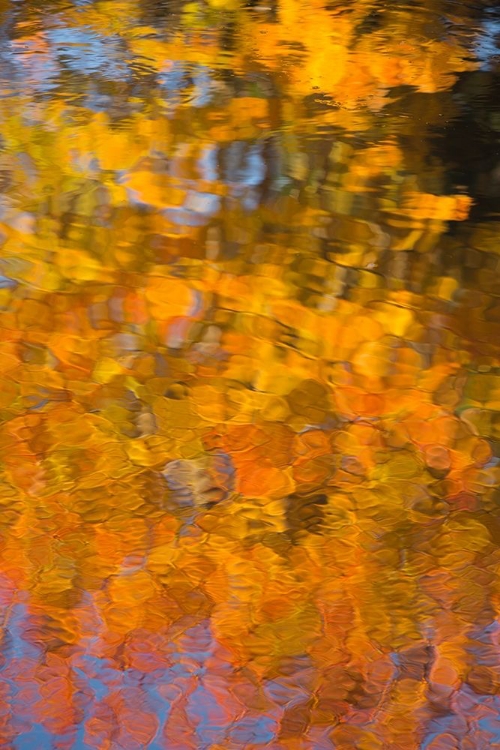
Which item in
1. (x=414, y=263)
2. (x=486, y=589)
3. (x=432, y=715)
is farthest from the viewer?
(x=414, y=263)

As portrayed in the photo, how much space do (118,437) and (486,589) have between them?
1.62 ft

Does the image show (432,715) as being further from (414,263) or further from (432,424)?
(414,263)

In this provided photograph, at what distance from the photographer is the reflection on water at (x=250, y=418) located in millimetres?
826

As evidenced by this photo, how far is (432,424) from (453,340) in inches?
8.4

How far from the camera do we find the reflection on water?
2.71ft

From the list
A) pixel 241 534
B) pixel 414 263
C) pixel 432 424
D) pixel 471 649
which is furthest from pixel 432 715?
pixel 414 263

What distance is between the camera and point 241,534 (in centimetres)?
102

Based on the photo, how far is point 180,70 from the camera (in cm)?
260

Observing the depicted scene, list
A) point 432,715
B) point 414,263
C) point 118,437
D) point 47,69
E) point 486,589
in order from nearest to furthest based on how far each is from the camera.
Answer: point 432,715 < point 486,589 < point 118,437 < point 414,263 < point 47,69

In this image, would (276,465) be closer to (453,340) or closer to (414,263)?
(453,340)

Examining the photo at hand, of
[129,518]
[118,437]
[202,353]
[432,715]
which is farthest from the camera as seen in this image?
[202,353]

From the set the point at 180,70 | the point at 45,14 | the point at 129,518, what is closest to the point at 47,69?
the point at 180,70

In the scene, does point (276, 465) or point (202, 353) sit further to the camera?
point (202, 353)

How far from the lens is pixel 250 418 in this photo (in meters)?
1.21
